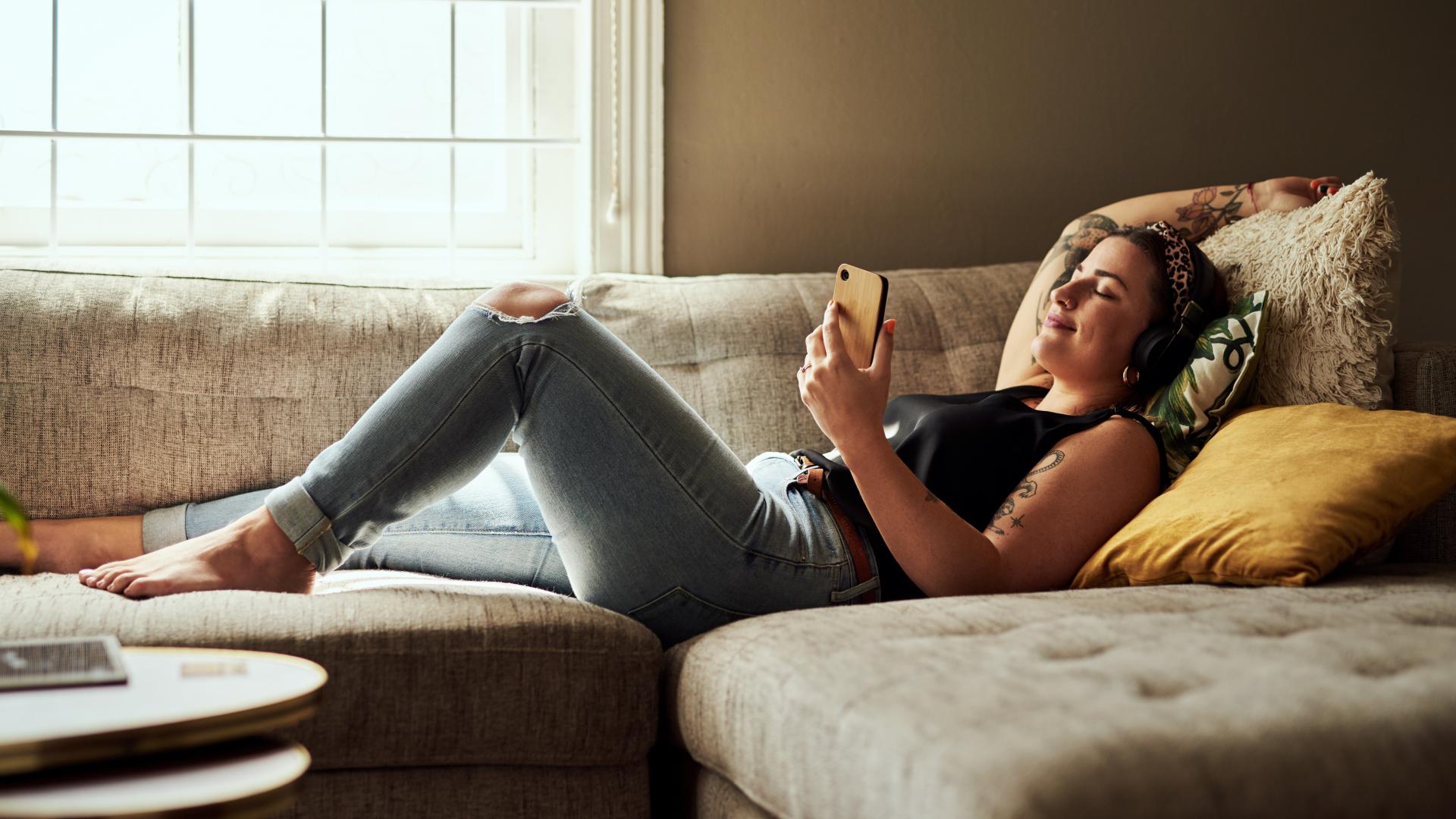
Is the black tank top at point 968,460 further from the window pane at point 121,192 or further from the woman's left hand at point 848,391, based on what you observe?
the window pane at point 121,192

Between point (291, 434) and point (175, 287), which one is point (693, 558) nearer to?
point (291, 434)

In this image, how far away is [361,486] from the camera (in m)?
1.43

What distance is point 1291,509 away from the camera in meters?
1.40

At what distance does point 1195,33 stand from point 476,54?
5.50ft

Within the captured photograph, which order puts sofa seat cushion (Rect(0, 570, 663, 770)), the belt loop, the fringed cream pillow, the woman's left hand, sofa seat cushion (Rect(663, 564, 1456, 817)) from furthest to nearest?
the fringed cream pillow → the belt loop → the woman's left hand → sofa seat cushion (Rect(0, 570, 663, 770)) → sofa seat cushion (Rect(663, 564, 1456, 817))

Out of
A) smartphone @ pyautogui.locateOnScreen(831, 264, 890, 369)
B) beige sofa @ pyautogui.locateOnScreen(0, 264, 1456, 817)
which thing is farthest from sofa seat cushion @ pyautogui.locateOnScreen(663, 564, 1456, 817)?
smartphone @ pyautogui.locateOnScreen(831, 264, 890, 369)

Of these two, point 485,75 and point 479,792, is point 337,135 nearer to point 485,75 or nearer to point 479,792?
point 485,75

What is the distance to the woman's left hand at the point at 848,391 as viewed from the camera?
140 cm

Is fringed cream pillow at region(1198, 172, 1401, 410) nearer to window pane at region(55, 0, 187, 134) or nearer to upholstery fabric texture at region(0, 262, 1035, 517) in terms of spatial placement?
upholstery fabric texture at region(0, 262, 1035, 517)

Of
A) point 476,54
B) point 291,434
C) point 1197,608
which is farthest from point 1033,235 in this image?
point 291,434

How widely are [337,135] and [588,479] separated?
1411mm

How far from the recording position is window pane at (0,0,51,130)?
238 cm

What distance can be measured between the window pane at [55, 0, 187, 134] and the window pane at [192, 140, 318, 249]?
0.37 ft

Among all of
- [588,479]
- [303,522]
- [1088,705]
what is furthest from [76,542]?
[1088,705]
